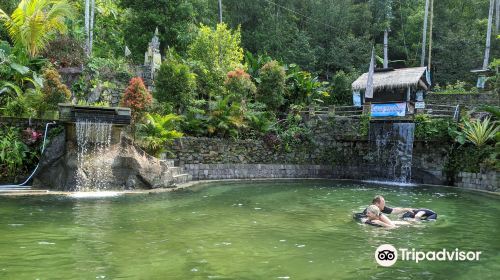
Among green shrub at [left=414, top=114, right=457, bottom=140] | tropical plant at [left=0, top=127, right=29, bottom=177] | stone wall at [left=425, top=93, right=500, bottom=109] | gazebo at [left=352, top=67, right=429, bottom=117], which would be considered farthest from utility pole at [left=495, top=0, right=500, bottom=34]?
tropical plant at [left=0, top=127, right=29, bottom=177]

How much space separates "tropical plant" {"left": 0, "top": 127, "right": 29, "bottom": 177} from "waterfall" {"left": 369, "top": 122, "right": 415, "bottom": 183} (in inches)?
644

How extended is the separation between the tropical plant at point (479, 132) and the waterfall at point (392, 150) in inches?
103

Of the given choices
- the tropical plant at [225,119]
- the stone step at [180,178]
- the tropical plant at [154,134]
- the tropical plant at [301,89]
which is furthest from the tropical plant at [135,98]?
the tropical plant at [301,89]

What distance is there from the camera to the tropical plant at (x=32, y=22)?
18.6m

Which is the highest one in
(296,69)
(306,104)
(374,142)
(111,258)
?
(296,69)

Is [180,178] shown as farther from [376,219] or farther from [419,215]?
[419,215]

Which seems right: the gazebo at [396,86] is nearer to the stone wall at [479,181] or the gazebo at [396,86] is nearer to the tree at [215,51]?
the stone wall at [479,181]

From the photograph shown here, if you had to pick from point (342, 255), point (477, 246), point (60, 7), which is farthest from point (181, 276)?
point (60, 7)

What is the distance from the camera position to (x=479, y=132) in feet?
63.6

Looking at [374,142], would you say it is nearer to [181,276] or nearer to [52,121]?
[52,121]

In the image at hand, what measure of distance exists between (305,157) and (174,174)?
842 centimetres

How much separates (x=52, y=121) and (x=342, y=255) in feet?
40.4

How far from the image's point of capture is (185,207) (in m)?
12.1

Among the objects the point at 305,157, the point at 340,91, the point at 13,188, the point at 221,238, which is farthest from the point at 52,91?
the point at 340,91
